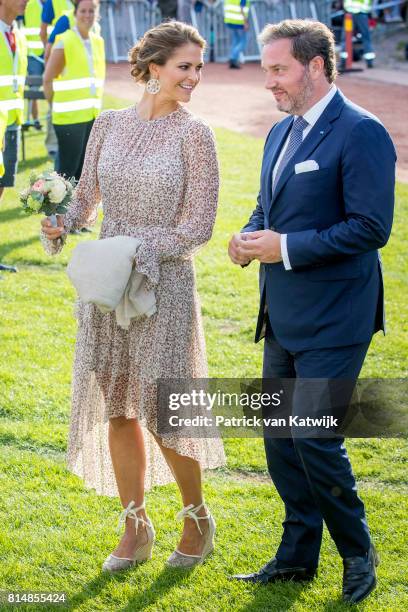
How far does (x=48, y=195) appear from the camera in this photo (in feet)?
13.3

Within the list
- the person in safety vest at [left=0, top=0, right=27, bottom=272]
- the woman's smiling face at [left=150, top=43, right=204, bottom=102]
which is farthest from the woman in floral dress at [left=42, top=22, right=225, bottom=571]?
the person in safety vest at [left=0, top=0, right=27, bottom=272]

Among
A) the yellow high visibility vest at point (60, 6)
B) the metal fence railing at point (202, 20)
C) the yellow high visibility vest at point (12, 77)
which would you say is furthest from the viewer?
the metal fence railing at point (202, 20)

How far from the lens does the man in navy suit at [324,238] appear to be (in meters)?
3.54

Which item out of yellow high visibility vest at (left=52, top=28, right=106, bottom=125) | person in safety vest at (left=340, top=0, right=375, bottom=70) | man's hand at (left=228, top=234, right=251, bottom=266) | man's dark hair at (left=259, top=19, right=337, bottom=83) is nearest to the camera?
man's dark hair at (left=259, top=19, right=337, bottom=83)

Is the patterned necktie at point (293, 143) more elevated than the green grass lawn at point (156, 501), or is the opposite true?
the patterned necktie at point (293, 143)

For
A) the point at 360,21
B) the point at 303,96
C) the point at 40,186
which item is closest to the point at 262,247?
the point at 303,96

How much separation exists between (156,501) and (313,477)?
1.33m

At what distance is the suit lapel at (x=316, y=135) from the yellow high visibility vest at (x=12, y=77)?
216 inches

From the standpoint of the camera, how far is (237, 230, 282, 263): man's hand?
12.0 feet

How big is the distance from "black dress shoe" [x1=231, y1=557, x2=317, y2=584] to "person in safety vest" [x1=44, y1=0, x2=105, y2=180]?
6380 mm

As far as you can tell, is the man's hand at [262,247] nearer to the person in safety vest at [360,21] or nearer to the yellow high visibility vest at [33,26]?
the yellow high visibility vest at [33,26]

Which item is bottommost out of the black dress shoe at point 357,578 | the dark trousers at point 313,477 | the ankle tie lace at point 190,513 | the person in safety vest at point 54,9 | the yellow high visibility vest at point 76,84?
the black dress shoe at point 357,578

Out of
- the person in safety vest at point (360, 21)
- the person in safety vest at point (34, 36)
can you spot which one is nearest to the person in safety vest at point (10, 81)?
the person in safety vest at point (34, 36)

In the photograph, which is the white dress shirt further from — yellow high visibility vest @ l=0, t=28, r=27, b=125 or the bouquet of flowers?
yellow high visibility vest @ l=0, t=28, r=27, b=125
